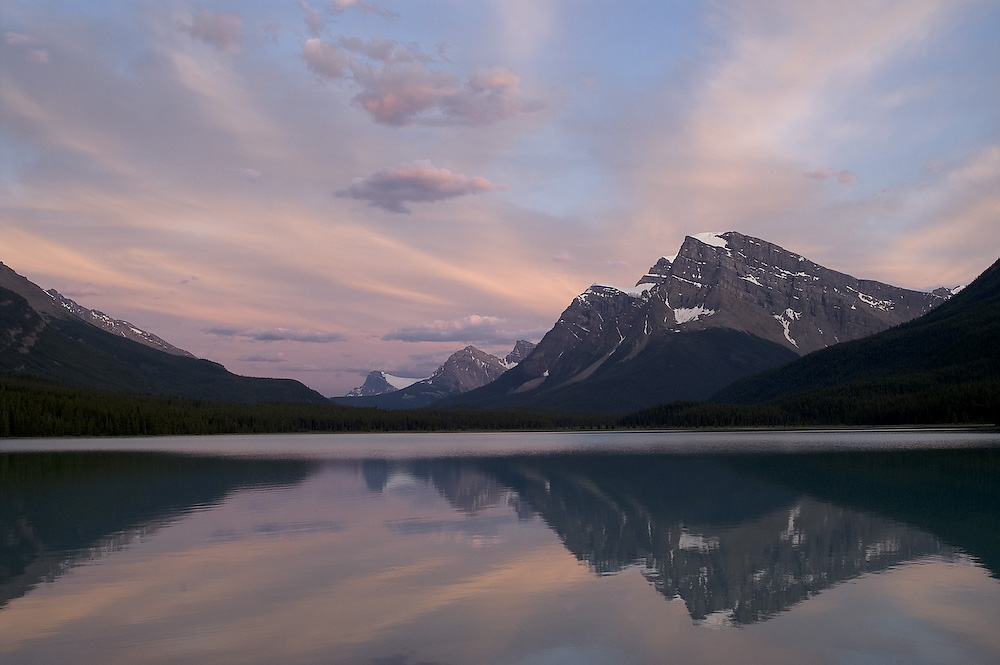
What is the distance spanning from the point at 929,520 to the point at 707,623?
2466 cm

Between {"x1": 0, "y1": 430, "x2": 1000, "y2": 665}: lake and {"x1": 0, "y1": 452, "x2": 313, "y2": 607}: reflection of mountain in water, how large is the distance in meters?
0.30

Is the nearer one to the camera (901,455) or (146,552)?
(146,552)

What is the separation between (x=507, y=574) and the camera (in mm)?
30531

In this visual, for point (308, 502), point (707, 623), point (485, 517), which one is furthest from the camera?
point (308, 502)

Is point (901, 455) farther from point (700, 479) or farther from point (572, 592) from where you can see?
point (572, 592)

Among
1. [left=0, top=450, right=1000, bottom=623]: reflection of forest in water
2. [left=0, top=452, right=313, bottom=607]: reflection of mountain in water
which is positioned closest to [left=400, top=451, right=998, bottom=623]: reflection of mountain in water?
[left=0, top=450, right=1000, bottom=623]: reflection of forest in water

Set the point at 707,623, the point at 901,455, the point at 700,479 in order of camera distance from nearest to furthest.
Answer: the point at 707,623 < the point at 700,479 < the point at 901,455

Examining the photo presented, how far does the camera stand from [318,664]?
64.6 ft

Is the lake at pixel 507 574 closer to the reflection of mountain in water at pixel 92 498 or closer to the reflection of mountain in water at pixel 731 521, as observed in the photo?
the reflection of mountain in water at pixel 731 521

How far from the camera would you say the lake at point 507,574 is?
70.2 feet

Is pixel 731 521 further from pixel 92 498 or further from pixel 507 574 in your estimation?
pixel 92 498

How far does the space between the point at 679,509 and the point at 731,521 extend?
586 cm

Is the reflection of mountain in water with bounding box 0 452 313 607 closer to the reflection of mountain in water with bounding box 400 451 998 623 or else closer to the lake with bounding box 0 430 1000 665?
the lake with bounding box 0 430 1000 665

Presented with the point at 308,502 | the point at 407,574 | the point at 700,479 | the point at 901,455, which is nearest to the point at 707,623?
the point at 407,574
